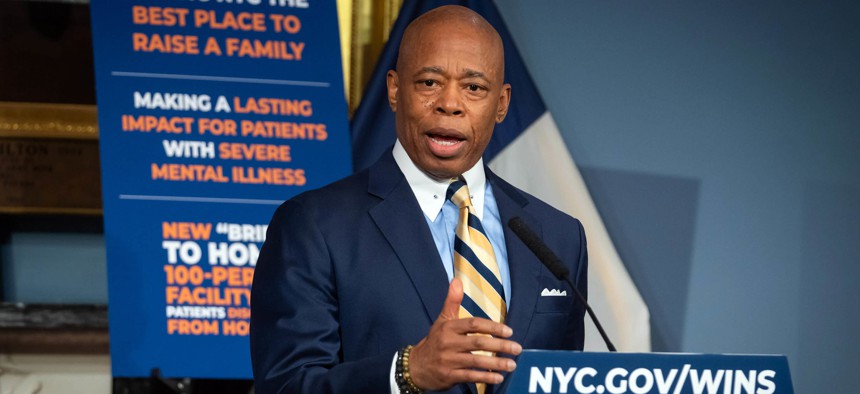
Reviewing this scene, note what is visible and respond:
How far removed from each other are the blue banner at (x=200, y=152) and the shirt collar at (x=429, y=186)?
61.2 inches

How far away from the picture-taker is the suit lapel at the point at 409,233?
5.38ft

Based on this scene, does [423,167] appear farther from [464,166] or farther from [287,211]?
[287,211]

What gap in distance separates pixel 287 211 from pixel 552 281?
0.42m

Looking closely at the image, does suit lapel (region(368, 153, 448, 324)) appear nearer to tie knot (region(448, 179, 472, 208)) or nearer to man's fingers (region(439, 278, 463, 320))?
tie knot (region(448, 179, 472, 208))

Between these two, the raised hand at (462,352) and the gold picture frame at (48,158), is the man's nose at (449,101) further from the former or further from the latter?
the gold picture frame at (48,158)

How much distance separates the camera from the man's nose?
1.70 m

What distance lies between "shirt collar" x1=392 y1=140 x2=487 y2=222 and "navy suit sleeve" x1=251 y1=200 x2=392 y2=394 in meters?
0.18

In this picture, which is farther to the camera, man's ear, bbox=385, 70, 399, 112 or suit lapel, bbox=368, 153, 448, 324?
man's ear, bbox=385, 70, 399, 112

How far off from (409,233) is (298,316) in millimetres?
213

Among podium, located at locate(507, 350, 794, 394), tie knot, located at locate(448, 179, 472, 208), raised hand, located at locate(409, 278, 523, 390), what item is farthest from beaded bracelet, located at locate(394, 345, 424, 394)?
tie knot, located at locate(448, 179, 472, 208)

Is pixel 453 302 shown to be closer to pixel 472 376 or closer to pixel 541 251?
pixel 472 376

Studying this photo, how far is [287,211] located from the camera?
171 centimetres

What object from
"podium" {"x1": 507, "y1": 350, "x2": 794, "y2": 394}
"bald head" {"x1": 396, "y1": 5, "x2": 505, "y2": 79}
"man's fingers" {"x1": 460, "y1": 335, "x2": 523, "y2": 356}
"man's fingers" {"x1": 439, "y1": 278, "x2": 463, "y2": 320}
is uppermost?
"bald head" {"x1": 396, "y1": 5, "x2": 505, "y2": 79}

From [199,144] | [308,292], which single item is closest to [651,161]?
[199,144]
